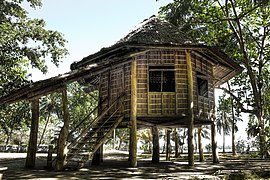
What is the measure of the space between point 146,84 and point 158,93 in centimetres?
67

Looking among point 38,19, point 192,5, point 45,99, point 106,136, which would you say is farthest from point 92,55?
point 45,99

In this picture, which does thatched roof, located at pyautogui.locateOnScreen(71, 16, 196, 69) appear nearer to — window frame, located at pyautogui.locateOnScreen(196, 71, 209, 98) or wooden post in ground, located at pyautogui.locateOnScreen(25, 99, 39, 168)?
window frame, located at pyautogui.locateOnScreen(196, 71, 209, 98)

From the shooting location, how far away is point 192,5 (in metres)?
15.0

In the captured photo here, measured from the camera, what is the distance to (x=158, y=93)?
1115 cm

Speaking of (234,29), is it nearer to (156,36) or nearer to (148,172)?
(156,36)

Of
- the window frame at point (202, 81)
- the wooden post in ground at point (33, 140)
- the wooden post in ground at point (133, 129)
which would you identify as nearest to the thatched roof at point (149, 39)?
the wooden post in ground at point (133, 129)

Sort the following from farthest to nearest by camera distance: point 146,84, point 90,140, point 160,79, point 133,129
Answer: point 160,79 < point 146,84 < point 90,140 < point 133,129

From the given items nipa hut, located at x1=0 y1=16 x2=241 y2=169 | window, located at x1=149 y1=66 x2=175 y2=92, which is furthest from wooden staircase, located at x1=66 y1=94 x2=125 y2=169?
window, located at x1=149 y1=66 x2=175 y2=92

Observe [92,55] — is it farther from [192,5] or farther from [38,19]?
[192,5]

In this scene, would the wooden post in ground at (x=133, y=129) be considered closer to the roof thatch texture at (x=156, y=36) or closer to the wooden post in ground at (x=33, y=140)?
the roof thatch texture at (x=156, y=36)

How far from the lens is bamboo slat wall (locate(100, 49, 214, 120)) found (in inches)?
435

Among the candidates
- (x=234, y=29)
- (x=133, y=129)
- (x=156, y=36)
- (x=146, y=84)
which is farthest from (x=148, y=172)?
(x=234, y=29)

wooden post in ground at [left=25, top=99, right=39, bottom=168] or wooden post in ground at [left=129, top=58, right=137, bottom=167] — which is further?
wooden post in ground at [left=129, top=58, right=137, bottom=167]

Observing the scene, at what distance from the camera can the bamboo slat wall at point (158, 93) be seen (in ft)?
36.2
